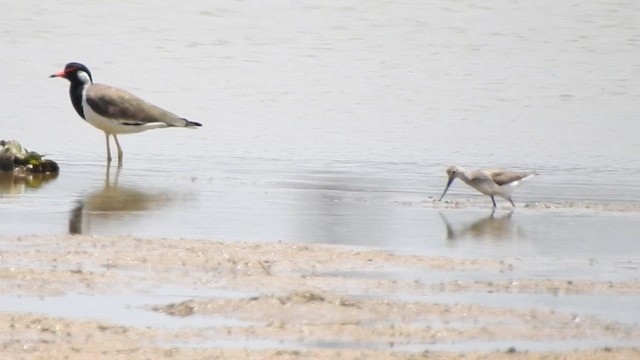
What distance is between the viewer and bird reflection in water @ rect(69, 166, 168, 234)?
11.1 metres

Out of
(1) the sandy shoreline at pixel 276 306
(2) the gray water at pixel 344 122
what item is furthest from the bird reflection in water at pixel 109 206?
(1) the sandy shoreline at pixel 276 306

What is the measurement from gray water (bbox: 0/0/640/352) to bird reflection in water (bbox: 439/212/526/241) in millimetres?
41

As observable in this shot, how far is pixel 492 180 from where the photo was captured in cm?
1278

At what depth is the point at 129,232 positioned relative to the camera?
A: 10.6 m

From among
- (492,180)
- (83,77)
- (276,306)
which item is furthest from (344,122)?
(276,306)

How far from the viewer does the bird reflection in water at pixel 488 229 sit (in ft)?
36.5

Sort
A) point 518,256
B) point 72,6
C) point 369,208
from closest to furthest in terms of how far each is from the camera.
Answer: point 518,256 < point 369,208 < point 72,6

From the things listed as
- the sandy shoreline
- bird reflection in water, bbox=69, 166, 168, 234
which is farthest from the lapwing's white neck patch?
the sandy shoreline

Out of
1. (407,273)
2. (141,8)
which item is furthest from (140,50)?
(407,273)

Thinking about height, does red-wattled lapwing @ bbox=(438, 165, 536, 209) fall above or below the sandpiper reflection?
above

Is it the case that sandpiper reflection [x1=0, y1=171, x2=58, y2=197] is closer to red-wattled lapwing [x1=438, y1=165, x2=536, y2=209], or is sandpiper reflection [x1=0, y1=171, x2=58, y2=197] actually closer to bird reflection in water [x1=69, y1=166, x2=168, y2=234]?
bird reflection in water [x1=69, y1=166, x2=168, y2=234]

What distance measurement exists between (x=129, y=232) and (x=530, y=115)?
10356 millimetres

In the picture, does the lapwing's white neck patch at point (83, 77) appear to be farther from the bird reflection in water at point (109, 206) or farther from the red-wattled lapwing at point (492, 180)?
the red-wattled lapwing at point (492, 180)

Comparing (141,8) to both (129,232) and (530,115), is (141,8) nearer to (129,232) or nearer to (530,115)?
(530,115)
